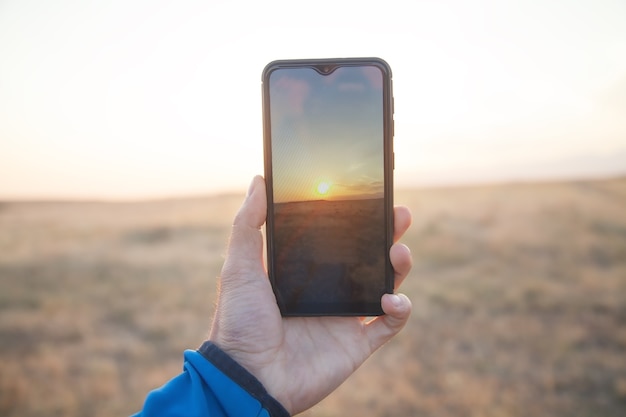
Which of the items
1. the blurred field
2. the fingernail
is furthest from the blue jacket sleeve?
the blurred field

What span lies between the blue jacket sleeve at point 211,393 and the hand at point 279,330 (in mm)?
107

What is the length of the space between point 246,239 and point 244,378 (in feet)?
2.15

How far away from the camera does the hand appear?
2.39 m

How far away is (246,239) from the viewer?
2.51 meters

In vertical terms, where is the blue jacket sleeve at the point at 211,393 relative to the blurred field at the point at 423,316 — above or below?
above

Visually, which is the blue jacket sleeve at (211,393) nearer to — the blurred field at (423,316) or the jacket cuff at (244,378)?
the jacket cuff at (244,378)

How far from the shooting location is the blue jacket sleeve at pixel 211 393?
2.09 m

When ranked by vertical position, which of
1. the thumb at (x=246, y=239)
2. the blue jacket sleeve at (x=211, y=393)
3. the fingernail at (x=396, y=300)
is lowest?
the blue jacket sleeve at (x=211, y=393)

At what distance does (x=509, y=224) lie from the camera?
16.9 m

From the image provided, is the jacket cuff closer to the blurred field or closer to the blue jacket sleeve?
the blue jacket sleeve

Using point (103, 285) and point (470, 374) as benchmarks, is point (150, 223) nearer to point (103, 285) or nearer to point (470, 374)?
point (103, 285)

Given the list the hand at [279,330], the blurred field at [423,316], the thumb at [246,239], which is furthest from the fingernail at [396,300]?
the blurred field at [423,316]

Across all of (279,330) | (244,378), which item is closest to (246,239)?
(279,330)

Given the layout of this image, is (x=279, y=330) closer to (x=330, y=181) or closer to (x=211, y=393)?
(x=211, y=393)
